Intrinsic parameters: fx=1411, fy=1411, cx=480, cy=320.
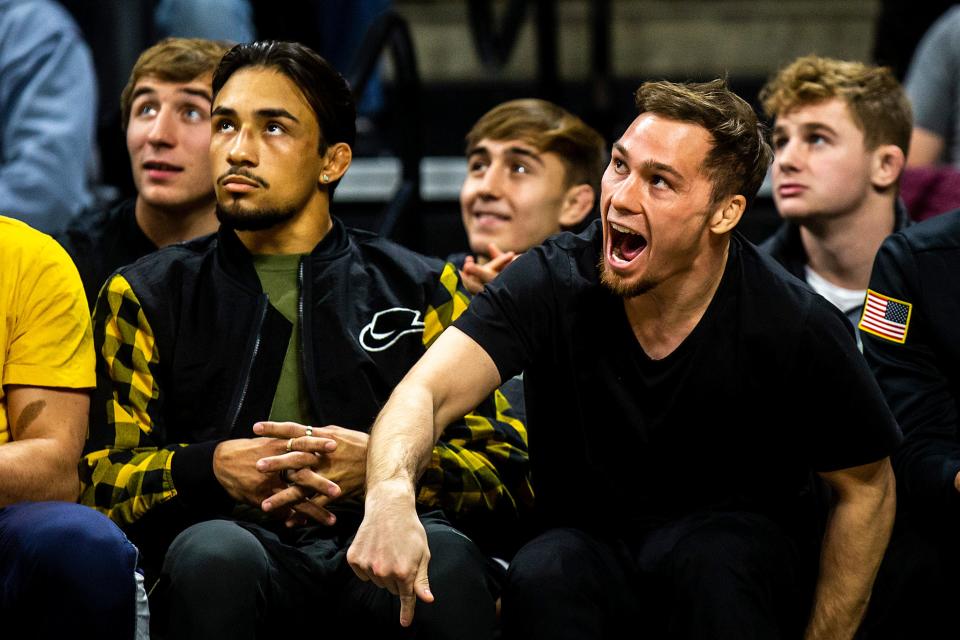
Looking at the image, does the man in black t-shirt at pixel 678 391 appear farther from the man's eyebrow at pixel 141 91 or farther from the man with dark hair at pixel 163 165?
the man's eyebrow at pixel 141 91

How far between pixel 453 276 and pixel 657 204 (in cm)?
45

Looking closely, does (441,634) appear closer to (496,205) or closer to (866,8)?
(496,205)

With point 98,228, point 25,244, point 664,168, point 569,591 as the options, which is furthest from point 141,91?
point 569,591

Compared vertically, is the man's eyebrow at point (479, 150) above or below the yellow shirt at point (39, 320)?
below

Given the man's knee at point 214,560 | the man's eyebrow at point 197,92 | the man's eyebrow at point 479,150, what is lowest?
Result: the man's knee at point 214,560

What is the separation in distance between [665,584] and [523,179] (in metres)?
1.29

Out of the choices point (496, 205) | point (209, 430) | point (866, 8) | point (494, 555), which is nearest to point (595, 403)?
point (494, 555)

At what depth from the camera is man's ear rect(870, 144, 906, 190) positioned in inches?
126

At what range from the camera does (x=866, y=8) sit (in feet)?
18.3

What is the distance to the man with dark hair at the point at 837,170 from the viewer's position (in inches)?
124

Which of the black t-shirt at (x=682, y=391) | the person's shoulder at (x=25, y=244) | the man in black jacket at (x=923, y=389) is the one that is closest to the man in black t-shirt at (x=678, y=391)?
the black t-shirt at (x=682, y=391)

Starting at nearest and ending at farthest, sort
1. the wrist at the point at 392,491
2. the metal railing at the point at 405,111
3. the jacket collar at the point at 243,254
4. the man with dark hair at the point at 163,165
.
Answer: the wrist at the point at 392,491
the jacket collar at the point at 243,254
the man with dark hair at the point at 163,165
the metal railing at the point at 405,111

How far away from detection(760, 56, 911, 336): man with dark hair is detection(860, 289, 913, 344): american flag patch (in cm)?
50

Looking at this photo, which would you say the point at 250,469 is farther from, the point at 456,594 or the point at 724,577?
the point at 724,577
